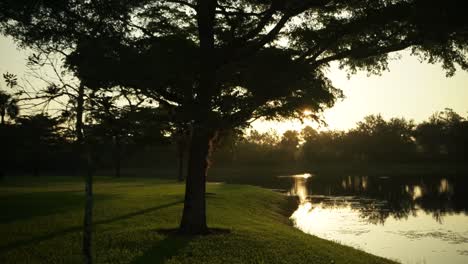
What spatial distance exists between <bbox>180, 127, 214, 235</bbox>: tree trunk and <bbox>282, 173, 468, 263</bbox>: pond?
928 cm

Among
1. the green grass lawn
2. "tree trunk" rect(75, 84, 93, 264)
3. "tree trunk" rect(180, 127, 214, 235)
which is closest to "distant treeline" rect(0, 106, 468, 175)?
the green grass lawn

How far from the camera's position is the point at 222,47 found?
19.7 meters

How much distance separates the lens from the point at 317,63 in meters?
19.4

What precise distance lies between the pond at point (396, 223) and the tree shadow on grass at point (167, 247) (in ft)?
30.8

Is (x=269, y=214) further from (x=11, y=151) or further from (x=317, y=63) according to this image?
(x=11, y=151)

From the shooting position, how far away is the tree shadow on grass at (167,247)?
1525 cm

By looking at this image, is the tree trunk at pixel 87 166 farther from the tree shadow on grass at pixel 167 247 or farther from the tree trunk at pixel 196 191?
the tree trunk at pixel 196 191

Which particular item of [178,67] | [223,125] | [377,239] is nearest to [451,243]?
[377,239]

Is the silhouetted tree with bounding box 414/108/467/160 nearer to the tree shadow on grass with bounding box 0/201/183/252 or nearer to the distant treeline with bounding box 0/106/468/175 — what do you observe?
the distant treeline with bounding box 0/106/468/175

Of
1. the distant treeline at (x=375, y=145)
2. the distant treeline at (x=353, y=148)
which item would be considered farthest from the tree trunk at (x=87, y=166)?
the distant treeline at (x=375, y=145)

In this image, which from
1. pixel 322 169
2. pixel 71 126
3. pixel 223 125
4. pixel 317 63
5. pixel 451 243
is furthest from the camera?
pixel 322 169

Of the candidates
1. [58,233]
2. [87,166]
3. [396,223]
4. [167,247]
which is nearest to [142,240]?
[167,247]

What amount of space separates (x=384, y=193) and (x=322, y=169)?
250ft

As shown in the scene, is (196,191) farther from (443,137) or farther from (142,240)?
(443,137)
